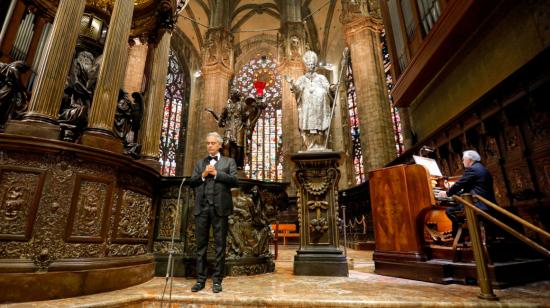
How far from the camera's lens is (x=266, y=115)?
17984 millimetres

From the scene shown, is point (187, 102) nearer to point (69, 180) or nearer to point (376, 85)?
point (376, 85)

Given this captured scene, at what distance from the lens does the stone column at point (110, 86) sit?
104 inches

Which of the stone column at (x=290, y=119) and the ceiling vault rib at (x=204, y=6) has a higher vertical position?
the ceiling vault rib at (x=204, y=6)

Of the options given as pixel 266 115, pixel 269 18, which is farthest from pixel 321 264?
pixel 269 18

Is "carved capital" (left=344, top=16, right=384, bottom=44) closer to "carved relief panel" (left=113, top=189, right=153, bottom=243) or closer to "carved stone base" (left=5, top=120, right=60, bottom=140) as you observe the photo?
"carved relief panel" (left=113, top=189, right=153, bottom=243)

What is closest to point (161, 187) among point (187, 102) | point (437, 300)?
point (437, 300)

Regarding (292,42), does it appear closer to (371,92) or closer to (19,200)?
(371,92)

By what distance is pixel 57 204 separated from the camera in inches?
86.0

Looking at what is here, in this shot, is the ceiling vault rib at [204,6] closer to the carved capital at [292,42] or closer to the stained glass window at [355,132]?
the carved capital at [292,42]

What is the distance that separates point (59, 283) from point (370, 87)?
992 centimetres

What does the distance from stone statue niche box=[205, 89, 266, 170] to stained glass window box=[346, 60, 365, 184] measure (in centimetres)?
939

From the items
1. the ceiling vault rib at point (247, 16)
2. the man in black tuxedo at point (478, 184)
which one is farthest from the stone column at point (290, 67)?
the man in black tuxedo at point (478, 184)

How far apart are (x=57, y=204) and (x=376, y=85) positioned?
32.1 ft

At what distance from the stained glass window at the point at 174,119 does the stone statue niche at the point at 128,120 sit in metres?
11.6
